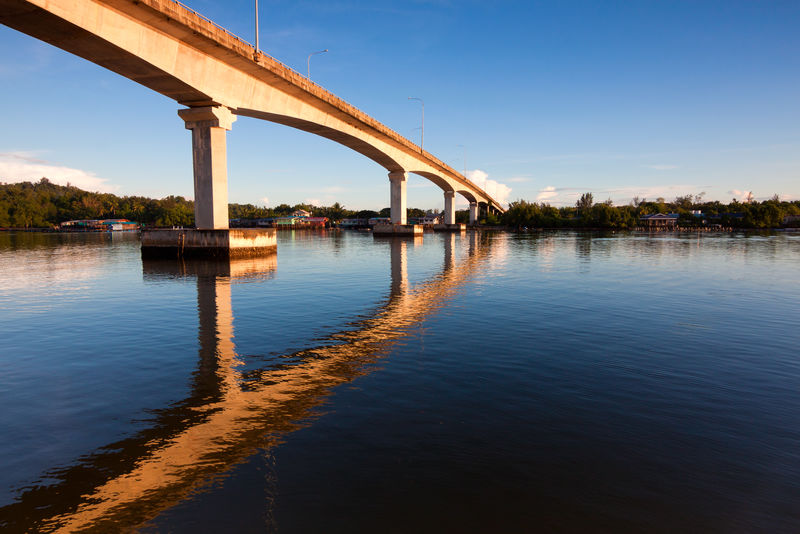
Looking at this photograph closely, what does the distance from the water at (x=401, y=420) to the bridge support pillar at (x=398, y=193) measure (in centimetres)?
5639

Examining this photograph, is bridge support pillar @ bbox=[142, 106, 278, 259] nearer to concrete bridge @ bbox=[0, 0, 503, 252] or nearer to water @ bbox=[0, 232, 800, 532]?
concrete bridge @ bbox=[0, 0, 503, 252]

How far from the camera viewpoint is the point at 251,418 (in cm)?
600

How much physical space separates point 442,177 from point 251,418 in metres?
83.4

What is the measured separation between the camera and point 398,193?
68875 mm

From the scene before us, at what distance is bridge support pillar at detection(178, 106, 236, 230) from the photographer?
94.4 feet

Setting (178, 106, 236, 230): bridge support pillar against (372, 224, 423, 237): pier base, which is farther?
(372, 224, 423, 237): pier base

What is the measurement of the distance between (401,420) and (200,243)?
27.7m

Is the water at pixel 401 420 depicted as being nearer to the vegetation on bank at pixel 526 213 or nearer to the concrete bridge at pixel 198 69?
the concrete bridge at pixel 198 69

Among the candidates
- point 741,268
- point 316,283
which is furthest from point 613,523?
point 741,268

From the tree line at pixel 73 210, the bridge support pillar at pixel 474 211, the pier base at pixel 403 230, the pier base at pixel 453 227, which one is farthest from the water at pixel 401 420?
the tree line at pixel 73 210

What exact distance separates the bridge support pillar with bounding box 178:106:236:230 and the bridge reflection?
19.8m

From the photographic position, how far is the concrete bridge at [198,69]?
19.6m

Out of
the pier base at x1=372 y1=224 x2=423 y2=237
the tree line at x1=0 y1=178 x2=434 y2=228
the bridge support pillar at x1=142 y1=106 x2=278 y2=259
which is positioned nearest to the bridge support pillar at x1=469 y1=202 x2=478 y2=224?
the pier base at x1=372 y1=224 x2=423 y2=237

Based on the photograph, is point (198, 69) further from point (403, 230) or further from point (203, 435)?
point (403, 230)
